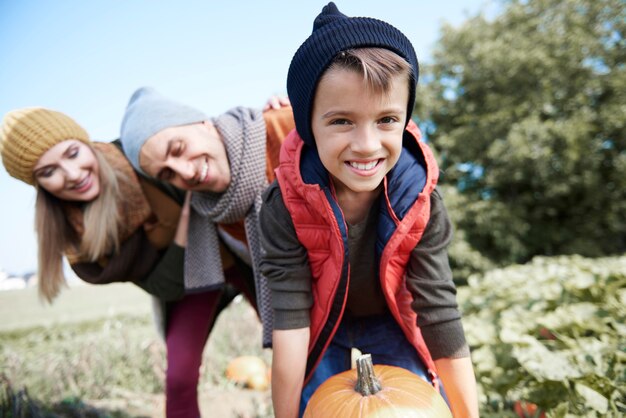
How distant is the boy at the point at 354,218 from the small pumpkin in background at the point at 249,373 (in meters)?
2.09

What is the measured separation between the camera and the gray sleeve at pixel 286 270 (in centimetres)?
137

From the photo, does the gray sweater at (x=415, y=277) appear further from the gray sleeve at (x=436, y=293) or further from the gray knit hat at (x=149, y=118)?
the gray knit hat at (x=149, y=118)

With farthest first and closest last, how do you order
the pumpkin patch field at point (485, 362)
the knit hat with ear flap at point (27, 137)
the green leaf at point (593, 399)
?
the knit hat with ear flap at point (27, 137) < the pumpkin patch field at point (485, 362) < the green leaf at point (593, 399)

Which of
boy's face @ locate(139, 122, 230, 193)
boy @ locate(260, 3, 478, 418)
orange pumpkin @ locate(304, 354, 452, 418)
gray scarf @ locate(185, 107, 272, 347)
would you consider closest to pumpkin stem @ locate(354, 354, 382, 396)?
orange pumpkin @ locate(304, 354, 452, 418)

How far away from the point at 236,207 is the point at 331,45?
0.93 metres

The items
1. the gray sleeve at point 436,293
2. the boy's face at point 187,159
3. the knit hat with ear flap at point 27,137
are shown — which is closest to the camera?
the gray sleeve at point 436,293

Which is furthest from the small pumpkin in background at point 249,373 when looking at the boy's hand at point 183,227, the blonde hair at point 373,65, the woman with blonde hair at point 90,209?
the blonde hair at point 373,65

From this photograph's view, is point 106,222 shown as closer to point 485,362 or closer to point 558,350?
point 485,362

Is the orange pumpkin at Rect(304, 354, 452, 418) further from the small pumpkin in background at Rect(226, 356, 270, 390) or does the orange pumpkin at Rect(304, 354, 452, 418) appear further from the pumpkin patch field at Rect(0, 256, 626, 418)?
the small pumpkin in background at Rect(226, 356, 270, 390)

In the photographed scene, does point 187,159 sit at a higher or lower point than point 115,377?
higher

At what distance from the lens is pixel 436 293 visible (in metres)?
1.37

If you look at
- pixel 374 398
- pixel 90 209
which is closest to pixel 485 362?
pixel 374 398

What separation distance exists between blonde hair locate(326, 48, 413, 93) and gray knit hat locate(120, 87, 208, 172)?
38.9 inches

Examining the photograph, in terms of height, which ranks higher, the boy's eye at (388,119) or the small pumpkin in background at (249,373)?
the boy's eye at (388,119)
